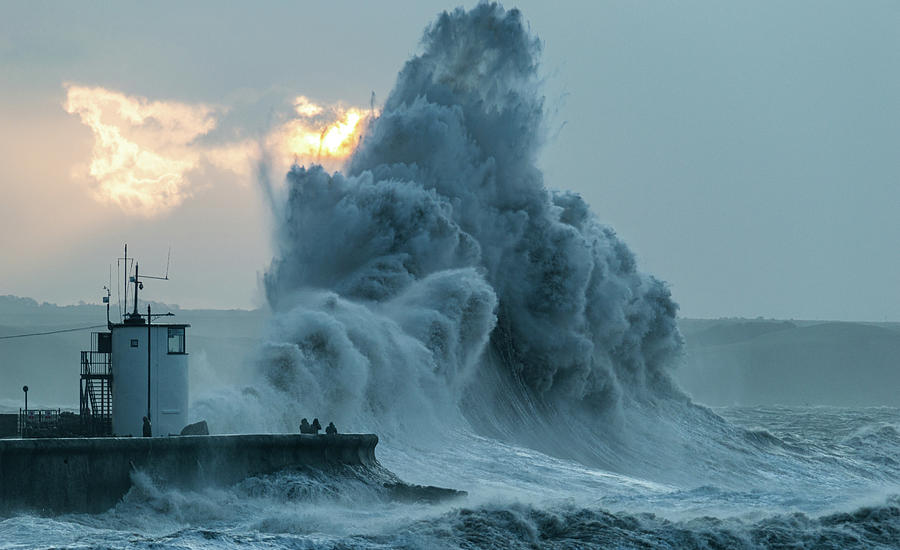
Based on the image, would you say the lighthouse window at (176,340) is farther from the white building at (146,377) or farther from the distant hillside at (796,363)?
the distant hillside at (796,363)

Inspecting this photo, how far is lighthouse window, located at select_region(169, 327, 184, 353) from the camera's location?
20.7m

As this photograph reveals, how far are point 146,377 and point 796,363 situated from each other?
13009 centimetres

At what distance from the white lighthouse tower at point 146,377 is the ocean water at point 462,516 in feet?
6.33

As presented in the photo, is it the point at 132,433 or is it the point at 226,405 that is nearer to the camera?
the point at 132,433

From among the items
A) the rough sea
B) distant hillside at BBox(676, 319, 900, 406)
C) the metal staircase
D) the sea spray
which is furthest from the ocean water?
distant hillside at BBox(676, 319, 900, 406)

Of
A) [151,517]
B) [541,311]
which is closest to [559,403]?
[541,311]

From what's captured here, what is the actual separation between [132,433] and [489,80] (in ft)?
64.5

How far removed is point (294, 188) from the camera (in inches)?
1300

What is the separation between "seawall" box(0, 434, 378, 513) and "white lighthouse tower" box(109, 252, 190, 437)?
1.53 metres

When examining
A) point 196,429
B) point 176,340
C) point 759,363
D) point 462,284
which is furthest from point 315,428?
point 759,363

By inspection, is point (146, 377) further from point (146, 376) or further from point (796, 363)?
point (796, 363)

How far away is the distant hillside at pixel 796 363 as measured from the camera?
124150mm

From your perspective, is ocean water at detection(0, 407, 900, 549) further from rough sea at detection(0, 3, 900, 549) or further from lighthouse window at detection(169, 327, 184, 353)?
lighthouse window at detection(169, 327, 184, 353)

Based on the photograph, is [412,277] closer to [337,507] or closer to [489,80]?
[489,80]
